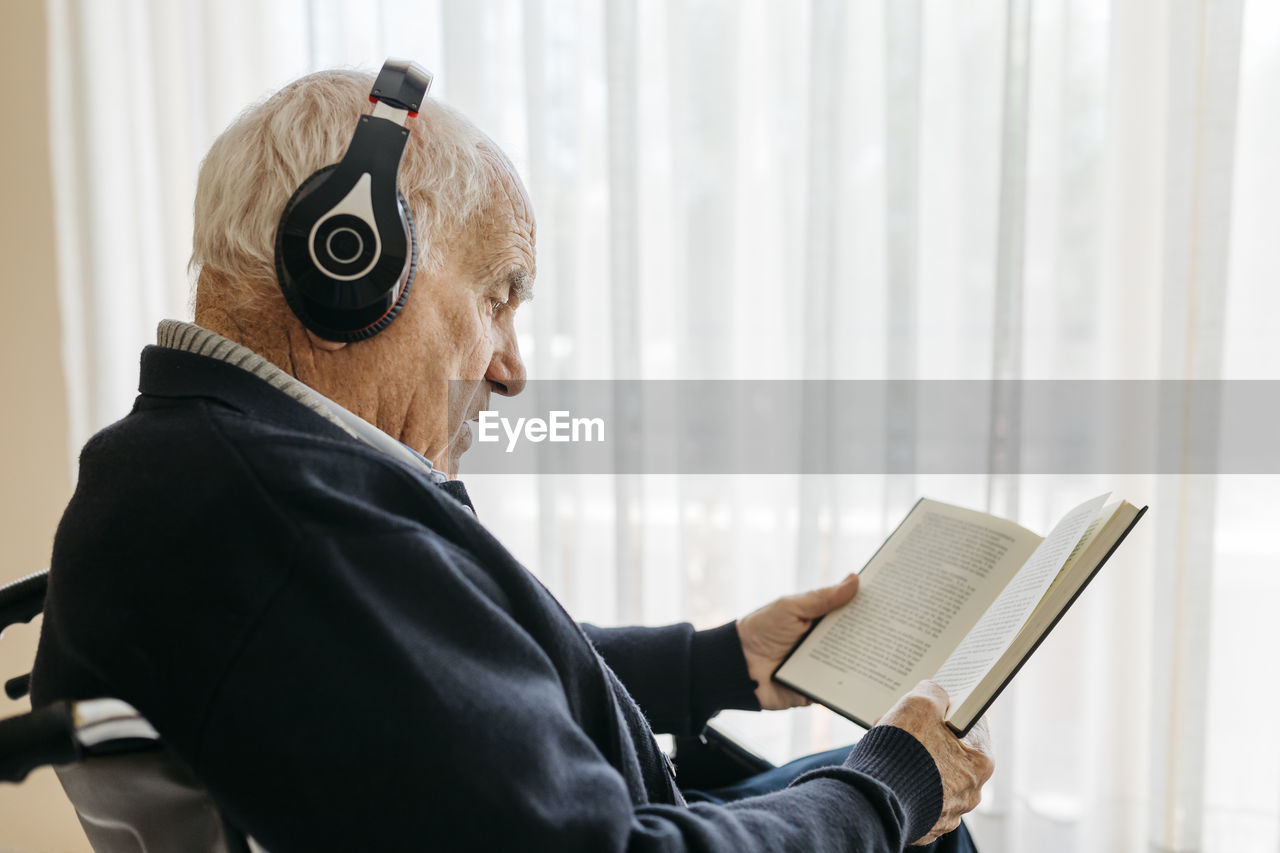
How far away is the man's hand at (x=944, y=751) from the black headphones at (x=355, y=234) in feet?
1.84

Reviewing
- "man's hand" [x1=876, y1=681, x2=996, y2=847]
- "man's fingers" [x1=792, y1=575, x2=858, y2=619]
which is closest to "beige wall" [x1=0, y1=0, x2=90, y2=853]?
"man's fingers" [x1=792, y1=575, x2=858, y2=619]

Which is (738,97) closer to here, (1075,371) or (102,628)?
(1075,371)

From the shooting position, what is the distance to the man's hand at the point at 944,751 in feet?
2.41

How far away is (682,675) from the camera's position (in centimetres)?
104

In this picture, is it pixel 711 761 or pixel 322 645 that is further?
pixel 711 761

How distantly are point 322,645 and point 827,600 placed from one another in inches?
25.9

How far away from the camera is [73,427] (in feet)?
6.14

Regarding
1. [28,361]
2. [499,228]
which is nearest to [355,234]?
[499,228]

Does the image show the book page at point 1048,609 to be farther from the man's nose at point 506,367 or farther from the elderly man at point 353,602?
the man's nose at point 506,367

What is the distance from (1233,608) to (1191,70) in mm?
843

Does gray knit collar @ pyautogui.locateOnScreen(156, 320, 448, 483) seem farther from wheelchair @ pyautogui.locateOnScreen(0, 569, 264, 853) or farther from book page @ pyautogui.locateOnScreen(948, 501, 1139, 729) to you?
book page @ pyautogui.locateOnScreen(948, 501, 1139, 729)

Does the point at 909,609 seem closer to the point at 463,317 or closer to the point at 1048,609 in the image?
the point at 1048,609

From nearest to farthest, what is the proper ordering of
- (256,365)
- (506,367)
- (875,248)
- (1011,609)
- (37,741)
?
(37,741) → (256,365) → (1011,609) → (506,367) → (875,248)

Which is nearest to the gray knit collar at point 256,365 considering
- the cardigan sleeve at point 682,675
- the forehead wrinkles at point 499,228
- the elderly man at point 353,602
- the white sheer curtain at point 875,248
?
the elderly man at point 353,602
